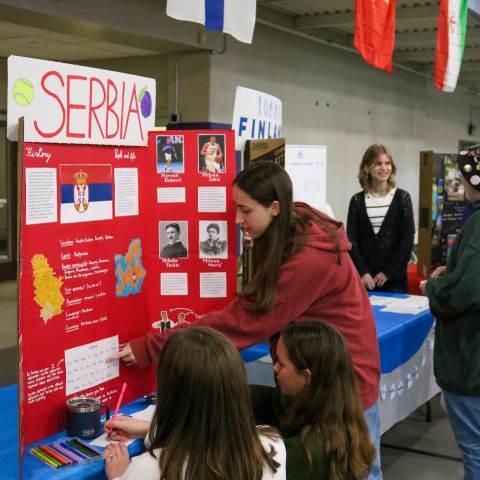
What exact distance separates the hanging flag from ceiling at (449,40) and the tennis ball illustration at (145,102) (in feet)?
11.6

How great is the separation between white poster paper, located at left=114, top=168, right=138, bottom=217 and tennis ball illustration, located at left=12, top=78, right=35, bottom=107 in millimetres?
354

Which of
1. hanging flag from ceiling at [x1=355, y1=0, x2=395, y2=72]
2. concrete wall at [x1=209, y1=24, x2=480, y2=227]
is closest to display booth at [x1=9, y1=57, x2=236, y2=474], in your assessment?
hanging flag from ceiling at [x1=355, y1=0, x2=395, y2=72]

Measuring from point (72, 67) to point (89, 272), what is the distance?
1.78ft

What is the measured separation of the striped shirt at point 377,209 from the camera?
409 centimetres

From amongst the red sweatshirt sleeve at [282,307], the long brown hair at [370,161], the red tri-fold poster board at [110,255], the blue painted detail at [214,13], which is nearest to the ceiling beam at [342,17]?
the long brown hair at [370,161]

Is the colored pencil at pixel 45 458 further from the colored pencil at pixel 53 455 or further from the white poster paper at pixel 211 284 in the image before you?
the white poster paper at pixel 211 284

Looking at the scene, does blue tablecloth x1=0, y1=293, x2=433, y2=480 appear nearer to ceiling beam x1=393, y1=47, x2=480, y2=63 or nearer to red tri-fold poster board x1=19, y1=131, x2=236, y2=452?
red tri-fold poster board x1=19, y1=131, x2=236, y2=452

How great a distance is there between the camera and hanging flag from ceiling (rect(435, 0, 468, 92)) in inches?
198

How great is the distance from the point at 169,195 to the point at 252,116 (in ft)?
3.34

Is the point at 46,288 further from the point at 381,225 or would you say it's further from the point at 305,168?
the point at 381,225

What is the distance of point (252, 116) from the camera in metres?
3.11

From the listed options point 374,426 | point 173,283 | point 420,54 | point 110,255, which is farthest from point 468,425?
point 420,54

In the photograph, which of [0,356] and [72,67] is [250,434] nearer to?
[72,67]

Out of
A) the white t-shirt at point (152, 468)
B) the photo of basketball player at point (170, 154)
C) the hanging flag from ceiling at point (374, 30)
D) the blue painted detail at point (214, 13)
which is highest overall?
the hanging flag from ceiling at point (374, 30)
